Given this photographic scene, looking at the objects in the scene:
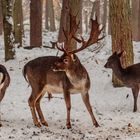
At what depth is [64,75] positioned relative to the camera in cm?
859

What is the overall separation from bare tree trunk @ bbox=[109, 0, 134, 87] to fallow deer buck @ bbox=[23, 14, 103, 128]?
10.7 ft

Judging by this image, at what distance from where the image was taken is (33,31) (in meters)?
20.0

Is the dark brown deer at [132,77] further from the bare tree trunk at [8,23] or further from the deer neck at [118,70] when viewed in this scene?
the bare tree trunk at [8,23]

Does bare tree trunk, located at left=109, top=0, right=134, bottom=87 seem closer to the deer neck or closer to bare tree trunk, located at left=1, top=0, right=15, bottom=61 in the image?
the deer neck

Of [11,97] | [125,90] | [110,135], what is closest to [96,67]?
[125,90]

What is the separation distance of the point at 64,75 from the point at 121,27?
12.6 ft

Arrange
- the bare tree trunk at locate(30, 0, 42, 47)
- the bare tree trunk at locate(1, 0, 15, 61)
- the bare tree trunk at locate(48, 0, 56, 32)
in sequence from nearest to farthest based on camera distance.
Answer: the bare tree trunk at locate(1, 0, 15, 61)
the bare tree trunk at locate(30, 0, 42, 47)
the bare tree trunk at locate(48, 0, 56, 32)

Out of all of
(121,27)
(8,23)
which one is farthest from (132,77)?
(8,23)

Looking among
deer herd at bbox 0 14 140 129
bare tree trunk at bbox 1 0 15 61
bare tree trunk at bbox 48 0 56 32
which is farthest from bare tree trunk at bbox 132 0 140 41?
deer herd at bbox 0 14 140 129

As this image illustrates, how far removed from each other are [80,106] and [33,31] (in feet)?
32.8

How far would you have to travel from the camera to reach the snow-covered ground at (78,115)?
306 inches

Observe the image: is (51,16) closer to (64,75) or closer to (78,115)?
(78,115)

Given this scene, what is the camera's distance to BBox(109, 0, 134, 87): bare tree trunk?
1182 centimetres

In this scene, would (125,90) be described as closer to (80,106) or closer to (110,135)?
(80,106)
